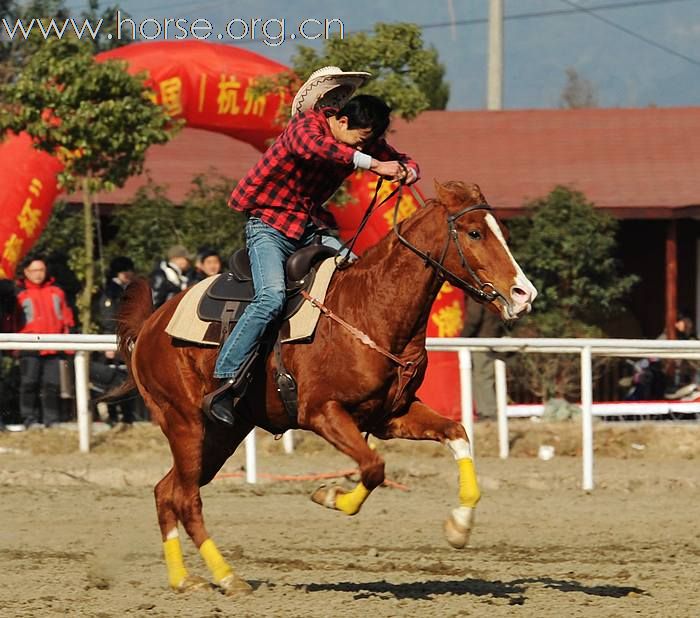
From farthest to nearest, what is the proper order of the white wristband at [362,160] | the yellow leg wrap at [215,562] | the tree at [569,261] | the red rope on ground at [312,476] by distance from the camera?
1. the tree at [569,261]
2. the red rope on ground at [312,476]
3. the yellow leg wrap at [215,562]
4. the white wristband at [362,160]

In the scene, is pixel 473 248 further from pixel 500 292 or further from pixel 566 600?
pixel 566 600

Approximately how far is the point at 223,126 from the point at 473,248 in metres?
9.05

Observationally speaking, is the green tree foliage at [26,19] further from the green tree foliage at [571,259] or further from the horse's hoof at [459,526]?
the horse's hoof at [459,526]

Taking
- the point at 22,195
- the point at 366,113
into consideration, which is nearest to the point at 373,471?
the point at 366,113

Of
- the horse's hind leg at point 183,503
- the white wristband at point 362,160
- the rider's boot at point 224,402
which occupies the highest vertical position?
the white wristband at point 362,160

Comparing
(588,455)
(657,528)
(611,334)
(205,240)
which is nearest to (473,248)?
(657,528)

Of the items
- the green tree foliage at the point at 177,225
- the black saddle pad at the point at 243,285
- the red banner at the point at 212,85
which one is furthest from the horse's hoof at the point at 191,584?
the green tree foliage at the point at 177,225

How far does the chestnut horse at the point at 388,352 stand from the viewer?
672 cm

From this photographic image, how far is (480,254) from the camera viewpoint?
6711 millimetres

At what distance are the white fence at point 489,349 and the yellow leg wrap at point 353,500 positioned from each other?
464cm

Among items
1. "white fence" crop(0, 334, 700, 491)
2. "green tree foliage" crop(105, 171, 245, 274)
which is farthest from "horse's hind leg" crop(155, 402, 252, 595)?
"green tree foliage" crop(105, 171, 245, 274)

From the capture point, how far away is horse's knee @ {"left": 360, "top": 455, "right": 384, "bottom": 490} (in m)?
6.69

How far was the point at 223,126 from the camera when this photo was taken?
15414mm

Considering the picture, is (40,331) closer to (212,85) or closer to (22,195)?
(22,195)
